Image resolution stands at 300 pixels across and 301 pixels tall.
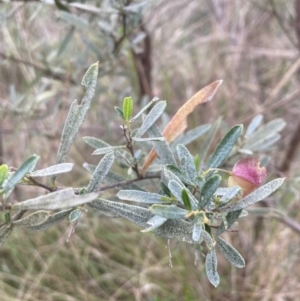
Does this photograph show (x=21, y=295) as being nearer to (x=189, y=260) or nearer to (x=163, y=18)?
(x=189, y=260)

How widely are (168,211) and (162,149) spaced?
116mm

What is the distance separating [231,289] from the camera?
105 cm

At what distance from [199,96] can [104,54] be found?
349 millimetres

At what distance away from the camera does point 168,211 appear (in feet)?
1.03

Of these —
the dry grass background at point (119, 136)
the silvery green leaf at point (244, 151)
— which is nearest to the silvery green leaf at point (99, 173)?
the silvery green leaf at point (244, 151)

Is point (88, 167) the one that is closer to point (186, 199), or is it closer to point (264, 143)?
point (186, 199)

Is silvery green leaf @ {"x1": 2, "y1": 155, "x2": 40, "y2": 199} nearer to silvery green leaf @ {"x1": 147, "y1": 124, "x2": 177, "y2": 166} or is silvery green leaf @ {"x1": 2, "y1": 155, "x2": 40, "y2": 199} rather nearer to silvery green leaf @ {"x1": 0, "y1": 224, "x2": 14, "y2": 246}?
silvery green leaf @ {"x1": 0, "y1": 224, "x2": 14, "y2": 246}

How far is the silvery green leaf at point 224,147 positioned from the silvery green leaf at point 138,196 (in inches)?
2.6

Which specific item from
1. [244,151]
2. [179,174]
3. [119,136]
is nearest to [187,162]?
[179,174]

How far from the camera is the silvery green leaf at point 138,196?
1.13 feet

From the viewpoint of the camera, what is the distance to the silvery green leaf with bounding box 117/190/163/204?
34 cm

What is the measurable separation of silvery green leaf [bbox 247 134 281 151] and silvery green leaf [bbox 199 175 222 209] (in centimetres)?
30

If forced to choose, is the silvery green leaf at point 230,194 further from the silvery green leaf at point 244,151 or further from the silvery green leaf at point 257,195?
the silvery green leaf at point 244,151

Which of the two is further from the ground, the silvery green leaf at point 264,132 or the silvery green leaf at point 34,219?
the silvery green leaf at point 34,219
